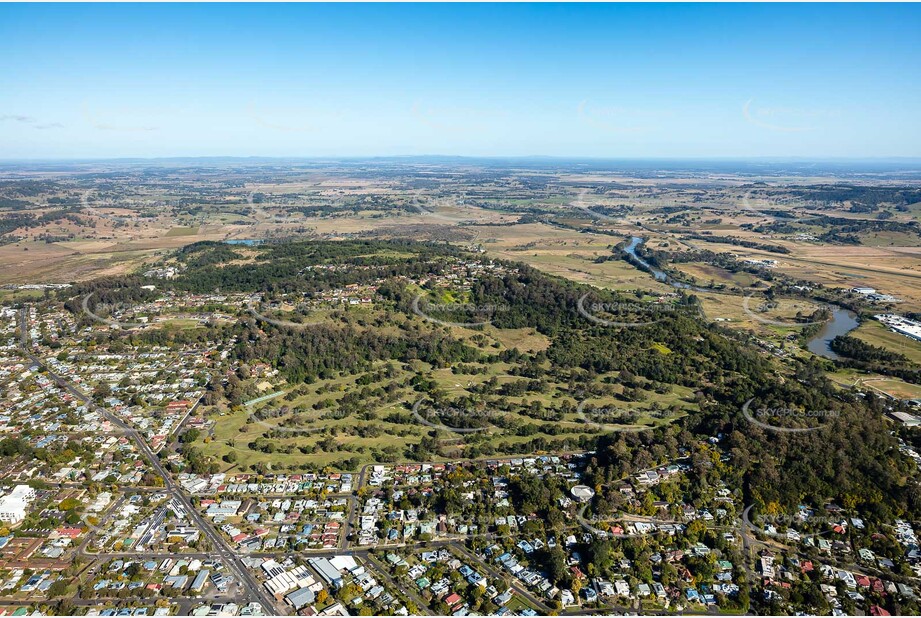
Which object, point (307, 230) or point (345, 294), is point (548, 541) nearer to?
point (345, 294)

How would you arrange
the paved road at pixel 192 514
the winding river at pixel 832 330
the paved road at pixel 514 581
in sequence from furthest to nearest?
the winding river at pixel 832 330
the paved road at pixel 192 514
the paved road at pixel 514 581

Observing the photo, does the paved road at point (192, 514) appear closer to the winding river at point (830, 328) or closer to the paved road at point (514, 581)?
the paved road at point (514, 581)

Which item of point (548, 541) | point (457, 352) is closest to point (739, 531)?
point (548, 541)

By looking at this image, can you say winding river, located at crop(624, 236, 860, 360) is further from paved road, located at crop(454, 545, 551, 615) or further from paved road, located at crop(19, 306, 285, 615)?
paved road, located at crop(19, 306, 285, 615)

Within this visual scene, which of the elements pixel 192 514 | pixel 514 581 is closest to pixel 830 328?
pixel 514 581

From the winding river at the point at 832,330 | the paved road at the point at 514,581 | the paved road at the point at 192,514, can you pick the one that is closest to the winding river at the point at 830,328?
the winding river at the point at 832,330

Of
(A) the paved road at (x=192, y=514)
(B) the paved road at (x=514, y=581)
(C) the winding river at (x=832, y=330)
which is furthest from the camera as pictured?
(C) the winding river at (x=832, y=330)

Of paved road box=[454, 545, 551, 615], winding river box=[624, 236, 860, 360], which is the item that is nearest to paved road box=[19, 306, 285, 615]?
paved road box=[454, 545, 551, 615]

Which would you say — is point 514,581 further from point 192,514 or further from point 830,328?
point 830,328
